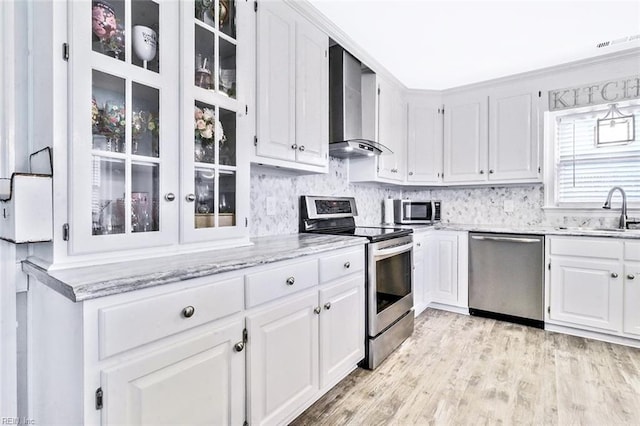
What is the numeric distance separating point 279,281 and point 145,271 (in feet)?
1.90

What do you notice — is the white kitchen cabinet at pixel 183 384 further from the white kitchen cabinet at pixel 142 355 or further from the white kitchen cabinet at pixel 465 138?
the white kitchen cabinet at pixel 465 138

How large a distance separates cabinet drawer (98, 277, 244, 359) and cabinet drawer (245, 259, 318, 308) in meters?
0.06

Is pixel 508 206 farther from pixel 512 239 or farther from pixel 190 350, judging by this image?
pixel 190 350

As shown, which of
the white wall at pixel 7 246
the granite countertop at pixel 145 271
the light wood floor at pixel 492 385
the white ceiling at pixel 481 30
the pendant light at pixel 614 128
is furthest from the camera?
the pendant light at pixel 614 128

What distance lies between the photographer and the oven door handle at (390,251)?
7.17ft

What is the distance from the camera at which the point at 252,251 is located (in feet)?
4.96

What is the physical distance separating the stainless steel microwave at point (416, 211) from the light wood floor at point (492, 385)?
1.36 meters

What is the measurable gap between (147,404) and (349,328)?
122 centimetres

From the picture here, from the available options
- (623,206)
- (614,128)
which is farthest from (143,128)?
(614,128)

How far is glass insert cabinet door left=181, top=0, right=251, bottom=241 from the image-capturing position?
55.7 inches

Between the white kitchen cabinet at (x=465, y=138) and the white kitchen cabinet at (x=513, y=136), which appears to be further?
the white kitchen cabinet at (x=465, y=138)

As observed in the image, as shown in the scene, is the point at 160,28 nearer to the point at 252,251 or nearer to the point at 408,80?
the point at 252,251

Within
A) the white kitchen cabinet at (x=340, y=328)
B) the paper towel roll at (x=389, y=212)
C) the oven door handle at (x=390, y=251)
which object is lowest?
the white kitchen cabinet at (x=340, y=328)

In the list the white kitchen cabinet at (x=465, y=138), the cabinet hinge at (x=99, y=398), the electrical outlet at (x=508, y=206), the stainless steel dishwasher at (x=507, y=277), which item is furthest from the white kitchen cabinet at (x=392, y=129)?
the cabinet hinge at (x=99, y=398)
